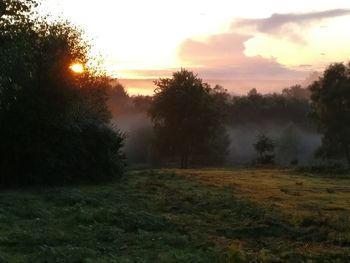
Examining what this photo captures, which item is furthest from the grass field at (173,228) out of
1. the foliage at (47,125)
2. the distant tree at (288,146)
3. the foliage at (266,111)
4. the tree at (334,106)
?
the foliage at (266,111)

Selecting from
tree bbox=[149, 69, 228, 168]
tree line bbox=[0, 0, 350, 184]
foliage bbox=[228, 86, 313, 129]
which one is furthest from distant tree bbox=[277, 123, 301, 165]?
tree line bbox=[0, 0, 350, 184]

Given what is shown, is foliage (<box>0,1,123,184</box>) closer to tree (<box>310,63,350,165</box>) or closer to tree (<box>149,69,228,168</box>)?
tree (<box>149,69,228,168</box>)

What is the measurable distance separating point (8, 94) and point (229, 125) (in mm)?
93278

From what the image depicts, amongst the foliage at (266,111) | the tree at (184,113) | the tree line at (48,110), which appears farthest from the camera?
the foliage at (266,111)

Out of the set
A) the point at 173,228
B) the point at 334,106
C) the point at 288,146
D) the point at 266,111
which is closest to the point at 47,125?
the point at 173,228

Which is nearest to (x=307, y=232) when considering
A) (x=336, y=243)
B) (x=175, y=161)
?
(x=336, y=243)

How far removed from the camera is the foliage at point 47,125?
29281 millimetres

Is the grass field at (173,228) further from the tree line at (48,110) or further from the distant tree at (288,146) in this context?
the distant tree at (288,146)

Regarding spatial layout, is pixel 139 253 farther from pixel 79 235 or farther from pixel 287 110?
pixel 287 110

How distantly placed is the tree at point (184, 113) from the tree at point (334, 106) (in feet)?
41.2

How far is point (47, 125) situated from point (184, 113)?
109 ft

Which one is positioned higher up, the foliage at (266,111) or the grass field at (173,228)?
the foliage at (266,111)

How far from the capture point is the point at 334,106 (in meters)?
65.2

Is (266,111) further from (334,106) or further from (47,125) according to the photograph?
(47,125)
